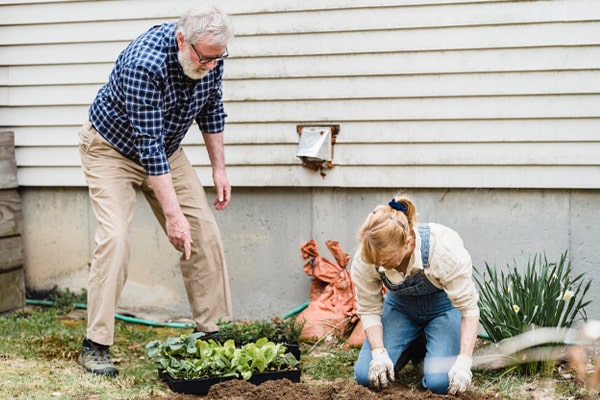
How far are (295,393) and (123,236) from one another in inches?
51.9

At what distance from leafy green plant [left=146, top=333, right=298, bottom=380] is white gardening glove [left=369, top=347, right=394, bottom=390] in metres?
0.48

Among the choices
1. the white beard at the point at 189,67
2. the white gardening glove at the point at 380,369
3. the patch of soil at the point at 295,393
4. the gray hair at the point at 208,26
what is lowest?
the patch of soil at the point at 295,393

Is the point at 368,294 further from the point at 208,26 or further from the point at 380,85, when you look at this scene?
the point at 380,85

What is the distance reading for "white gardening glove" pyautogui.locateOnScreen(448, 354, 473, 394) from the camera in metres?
3.63

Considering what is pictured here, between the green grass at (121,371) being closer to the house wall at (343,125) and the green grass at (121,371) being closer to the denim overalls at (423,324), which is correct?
the denim overalls at (423,324)

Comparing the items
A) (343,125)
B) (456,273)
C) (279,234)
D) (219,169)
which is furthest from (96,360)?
(343,125)

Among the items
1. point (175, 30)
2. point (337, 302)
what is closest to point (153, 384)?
point (337, 302)

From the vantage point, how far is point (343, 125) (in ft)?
17.5

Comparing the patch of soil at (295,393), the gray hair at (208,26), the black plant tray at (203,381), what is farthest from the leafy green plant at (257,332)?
the gray hair at (208,26)

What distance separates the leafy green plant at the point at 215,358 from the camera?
13.1ft

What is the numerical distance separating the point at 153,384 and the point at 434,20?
2.72 meters

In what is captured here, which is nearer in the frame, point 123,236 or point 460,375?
point 460,375

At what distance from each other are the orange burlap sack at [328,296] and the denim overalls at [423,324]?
0.87 m

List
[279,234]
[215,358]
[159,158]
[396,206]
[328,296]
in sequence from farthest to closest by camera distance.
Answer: [279,234] < [328,296] < [159,158] < [215,358] < [396,206]
